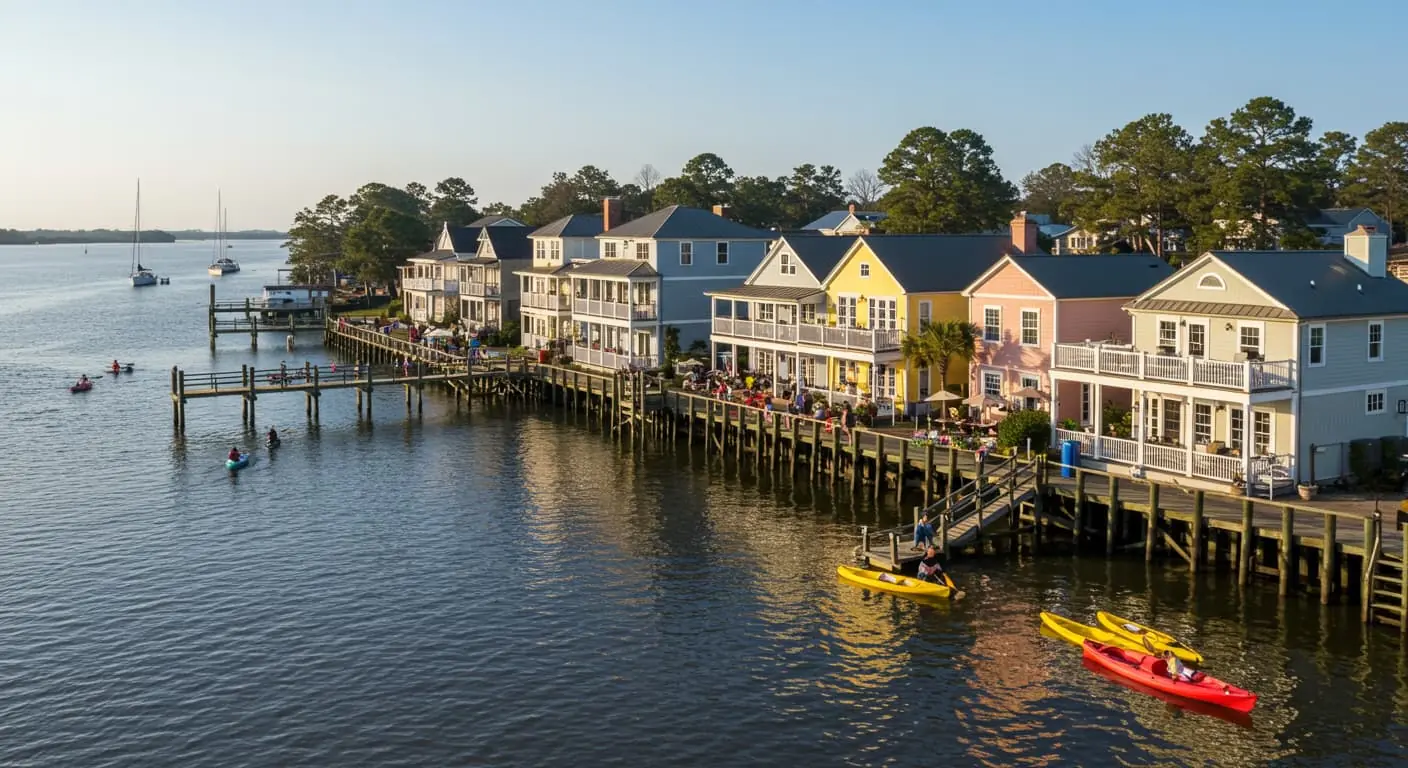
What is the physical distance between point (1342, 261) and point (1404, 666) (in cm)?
1928

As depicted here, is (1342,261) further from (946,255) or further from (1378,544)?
(946,255)

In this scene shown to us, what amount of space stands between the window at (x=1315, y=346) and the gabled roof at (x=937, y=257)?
1976cm

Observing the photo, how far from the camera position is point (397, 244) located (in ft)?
484

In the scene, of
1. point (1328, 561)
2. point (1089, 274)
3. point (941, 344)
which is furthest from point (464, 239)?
point (1328, 561)

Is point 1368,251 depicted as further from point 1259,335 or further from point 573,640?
point 573,640

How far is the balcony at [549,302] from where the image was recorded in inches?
3561

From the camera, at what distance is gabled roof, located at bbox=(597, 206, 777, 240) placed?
82.1 meters

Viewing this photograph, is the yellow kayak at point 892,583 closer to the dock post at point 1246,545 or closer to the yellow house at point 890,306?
the dock post at point 1246,545

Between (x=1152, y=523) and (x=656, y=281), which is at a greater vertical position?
(x=656, y=281)

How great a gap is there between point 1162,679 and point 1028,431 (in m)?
18.4

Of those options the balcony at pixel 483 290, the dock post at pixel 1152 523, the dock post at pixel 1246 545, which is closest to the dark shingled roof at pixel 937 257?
the dock post at pixel 1152 523

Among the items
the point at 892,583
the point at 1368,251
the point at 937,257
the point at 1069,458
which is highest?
the point at 937,257

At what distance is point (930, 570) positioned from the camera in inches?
1511

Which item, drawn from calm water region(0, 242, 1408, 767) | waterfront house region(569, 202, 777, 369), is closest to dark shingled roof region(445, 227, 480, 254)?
waterfront house region(569, 202, 777, 369)
